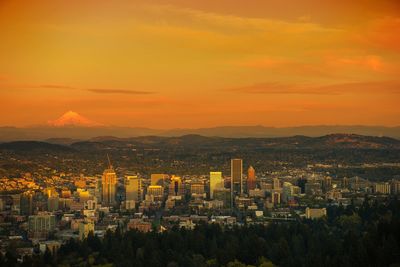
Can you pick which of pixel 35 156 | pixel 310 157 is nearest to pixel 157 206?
pixel 35 156

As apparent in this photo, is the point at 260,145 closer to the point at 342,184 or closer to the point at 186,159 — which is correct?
the point at 186,159

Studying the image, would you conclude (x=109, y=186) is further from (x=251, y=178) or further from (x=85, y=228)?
(x=85, y=228)

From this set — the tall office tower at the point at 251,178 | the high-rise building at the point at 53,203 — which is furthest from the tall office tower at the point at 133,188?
the tall office tower at the point at 251,178

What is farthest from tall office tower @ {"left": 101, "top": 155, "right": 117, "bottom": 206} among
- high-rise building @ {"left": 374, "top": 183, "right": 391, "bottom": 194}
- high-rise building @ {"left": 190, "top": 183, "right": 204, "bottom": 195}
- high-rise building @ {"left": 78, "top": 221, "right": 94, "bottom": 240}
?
high-rise building @ {"left": 374, "top": 183, "right": 391, "bottom": 194}

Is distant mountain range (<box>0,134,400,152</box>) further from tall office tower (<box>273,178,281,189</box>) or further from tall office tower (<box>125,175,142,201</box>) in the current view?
tall office tower (<box>273,178,281,189</box>)

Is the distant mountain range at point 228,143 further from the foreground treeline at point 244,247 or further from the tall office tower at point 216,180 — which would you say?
the foreground treeline at point 244,247

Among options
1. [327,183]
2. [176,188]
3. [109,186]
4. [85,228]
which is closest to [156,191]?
[176,188]
